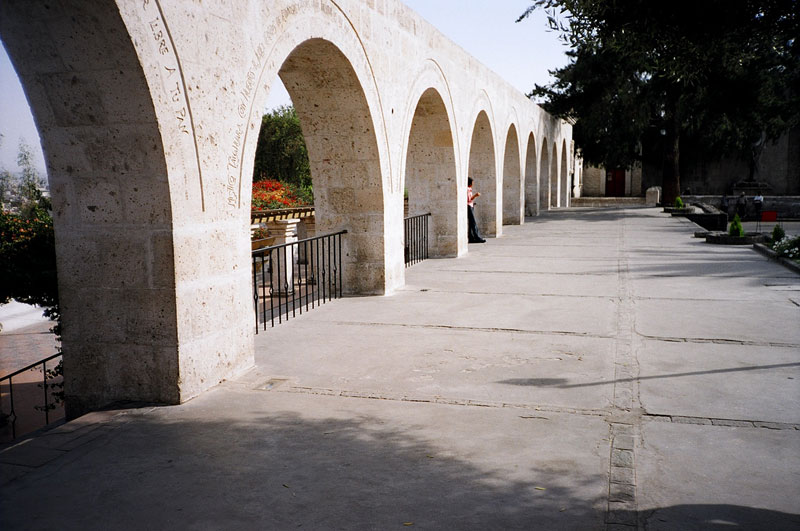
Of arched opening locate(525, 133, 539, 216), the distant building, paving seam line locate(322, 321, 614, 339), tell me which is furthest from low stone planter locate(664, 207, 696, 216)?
paving seam line locate(322, 321, 614, 339)

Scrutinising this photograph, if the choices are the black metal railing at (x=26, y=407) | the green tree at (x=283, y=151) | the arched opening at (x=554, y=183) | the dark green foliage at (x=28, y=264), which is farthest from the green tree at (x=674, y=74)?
the green tree at (x=283, y=151)

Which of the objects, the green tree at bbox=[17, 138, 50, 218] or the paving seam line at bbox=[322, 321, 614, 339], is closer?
the paving seam line at bbox=[322, 321, 614, 339]

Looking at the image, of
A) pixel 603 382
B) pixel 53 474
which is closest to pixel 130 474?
pixel 53 474

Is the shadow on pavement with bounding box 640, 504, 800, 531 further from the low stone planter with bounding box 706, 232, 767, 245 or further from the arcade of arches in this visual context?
the low stone planter with bounding box 706, 232, 767, 245

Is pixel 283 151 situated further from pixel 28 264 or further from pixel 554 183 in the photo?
pixel 28 264

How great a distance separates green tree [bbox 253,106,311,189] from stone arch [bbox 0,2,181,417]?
27.9 m

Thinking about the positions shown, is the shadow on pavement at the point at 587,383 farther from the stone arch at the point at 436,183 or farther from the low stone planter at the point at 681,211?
the low stone planter at the point at 681,211

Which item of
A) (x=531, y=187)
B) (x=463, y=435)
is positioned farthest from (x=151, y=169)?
(x=531, y=187)

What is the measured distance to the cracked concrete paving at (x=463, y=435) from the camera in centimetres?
267

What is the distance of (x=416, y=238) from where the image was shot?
10859 mm

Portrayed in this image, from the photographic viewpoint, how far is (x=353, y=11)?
6.58 meters

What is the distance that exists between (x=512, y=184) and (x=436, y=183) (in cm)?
751

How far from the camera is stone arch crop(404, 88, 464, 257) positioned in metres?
11.0

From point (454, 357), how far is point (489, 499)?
7.32ft
